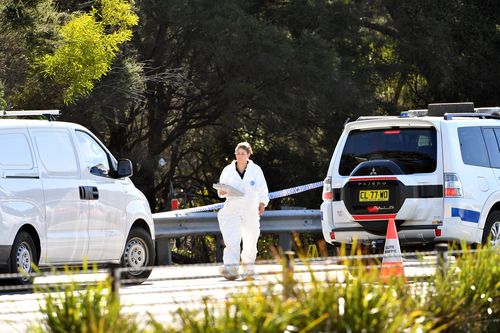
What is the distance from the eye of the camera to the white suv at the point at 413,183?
51.5ft

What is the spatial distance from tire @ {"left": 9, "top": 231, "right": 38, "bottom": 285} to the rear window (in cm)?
389

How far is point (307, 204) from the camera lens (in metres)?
37.6

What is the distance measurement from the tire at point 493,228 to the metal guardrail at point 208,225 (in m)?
4.86

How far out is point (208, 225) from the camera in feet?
71.1

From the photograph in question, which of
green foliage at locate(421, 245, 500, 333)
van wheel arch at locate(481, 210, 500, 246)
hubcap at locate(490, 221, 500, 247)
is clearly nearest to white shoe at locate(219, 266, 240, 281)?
green foliage at locate(421, 245, 500, 333)

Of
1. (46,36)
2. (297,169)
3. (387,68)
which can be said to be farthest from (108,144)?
(46,36)

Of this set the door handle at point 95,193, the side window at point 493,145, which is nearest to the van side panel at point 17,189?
the door handle at point 95,193

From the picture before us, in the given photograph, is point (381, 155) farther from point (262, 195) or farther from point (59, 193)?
point (59, 193)

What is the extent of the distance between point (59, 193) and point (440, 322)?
7.57m

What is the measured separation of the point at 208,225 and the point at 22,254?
7.09 meters

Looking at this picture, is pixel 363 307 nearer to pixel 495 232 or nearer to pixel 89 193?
pixel 89 193

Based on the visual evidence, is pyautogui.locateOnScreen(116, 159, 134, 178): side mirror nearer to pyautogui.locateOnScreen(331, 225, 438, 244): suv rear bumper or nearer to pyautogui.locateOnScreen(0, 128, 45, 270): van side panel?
pyautogui.locateOnScreen(0, 128, 45, 270): van side panel

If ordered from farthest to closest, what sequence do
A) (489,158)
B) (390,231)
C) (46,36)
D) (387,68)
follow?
1. (387,68)
2. (46,36)
3. (489,158)
4. (390,231)

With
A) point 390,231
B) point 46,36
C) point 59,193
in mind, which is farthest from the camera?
point 46,36
